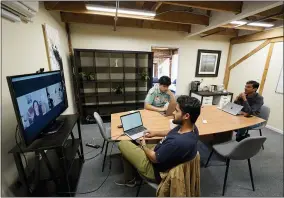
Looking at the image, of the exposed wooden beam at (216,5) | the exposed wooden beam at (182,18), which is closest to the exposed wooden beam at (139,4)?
the exposed wooden beam at (182,18)

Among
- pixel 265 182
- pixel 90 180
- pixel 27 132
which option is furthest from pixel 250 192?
pixel 27 132

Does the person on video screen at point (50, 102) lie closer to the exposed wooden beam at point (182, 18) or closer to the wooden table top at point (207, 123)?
the wooden table top at point (207, 123)

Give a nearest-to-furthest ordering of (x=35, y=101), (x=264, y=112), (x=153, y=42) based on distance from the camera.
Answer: (x=35, y=101)
(x=264, y=112)
(x=153, y=42)

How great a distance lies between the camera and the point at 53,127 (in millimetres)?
1552

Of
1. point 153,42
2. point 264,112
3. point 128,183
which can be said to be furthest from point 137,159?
point 153,42

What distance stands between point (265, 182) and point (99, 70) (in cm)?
372

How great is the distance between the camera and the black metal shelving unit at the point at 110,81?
3363mm

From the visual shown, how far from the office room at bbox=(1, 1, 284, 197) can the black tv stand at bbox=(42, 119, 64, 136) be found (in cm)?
1

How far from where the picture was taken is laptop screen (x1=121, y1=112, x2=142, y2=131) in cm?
165

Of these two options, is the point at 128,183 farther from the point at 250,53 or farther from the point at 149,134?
the point at 250,53

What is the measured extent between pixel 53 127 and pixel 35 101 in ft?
1.33

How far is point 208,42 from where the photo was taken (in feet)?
13.6

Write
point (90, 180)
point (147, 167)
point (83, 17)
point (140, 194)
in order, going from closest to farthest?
point (147, 167) < point (140, 194) < point (90, 180) < point (83, 17)

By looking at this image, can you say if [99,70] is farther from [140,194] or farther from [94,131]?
[140,194]
